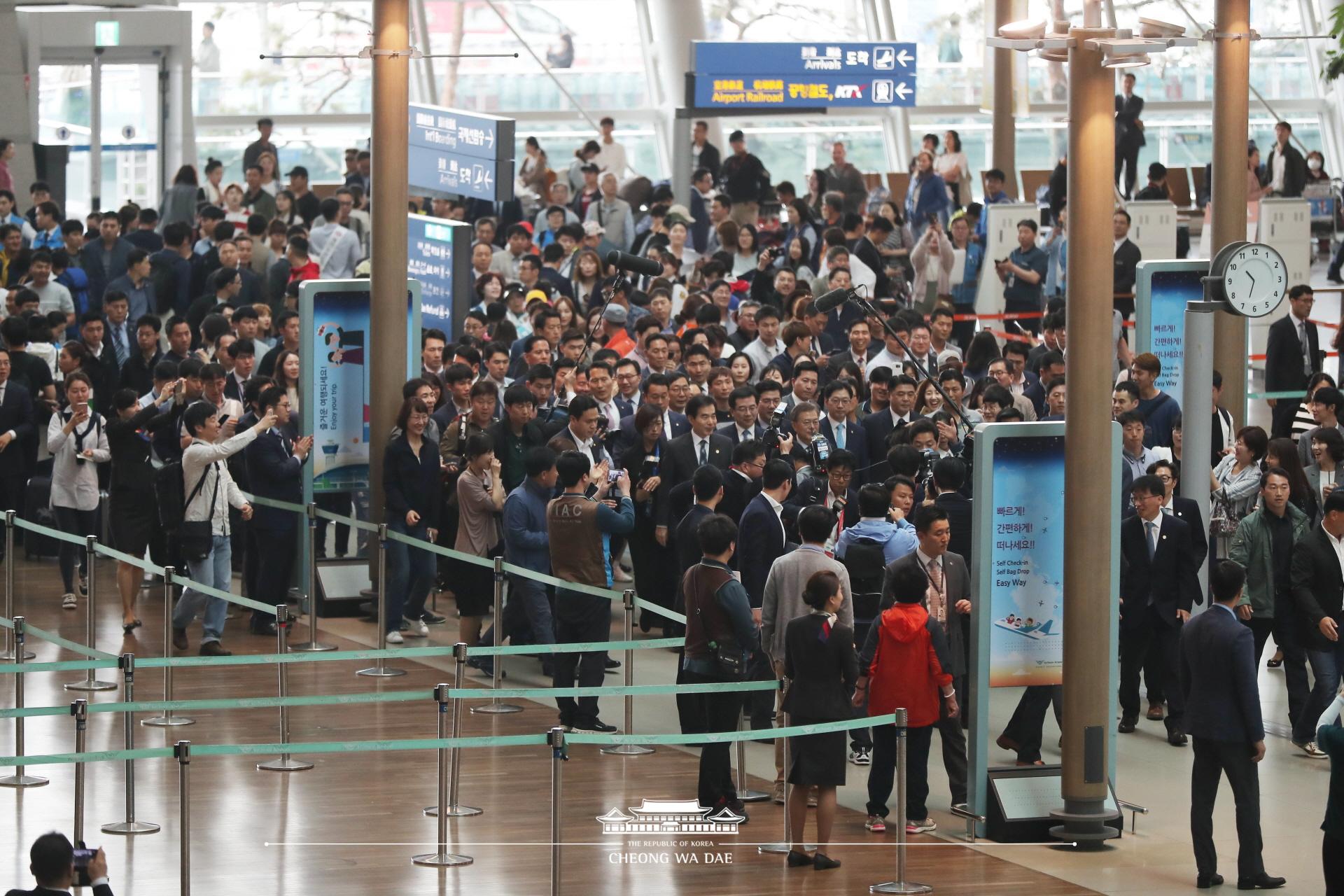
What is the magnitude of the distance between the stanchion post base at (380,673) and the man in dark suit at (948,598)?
10.7ft

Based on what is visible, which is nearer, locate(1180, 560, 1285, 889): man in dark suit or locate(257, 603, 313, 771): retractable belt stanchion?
locate(1180, 560, 1285, 889): man in dark suit

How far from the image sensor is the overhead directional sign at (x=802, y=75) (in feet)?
68.3

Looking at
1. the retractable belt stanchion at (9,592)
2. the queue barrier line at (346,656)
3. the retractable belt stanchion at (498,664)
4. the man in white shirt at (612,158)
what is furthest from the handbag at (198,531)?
the man in white shirt at (612,158)

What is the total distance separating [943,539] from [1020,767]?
40.9 inches

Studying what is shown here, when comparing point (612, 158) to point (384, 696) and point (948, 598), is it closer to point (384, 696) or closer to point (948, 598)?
point (948, 598)

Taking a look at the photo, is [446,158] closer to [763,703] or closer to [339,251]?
[339,251]

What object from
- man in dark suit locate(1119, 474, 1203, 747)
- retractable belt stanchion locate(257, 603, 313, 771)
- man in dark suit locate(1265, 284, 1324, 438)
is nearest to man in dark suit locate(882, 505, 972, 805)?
man in dark suit locate(1119, 474, 1203, 747)

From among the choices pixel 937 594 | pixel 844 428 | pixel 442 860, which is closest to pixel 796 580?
pixel 937 594

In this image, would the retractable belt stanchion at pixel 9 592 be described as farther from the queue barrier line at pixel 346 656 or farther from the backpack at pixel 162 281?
the backpack at pixel 162 281

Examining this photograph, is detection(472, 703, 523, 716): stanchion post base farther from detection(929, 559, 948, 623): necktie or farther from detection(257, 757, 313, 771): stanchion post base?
detection(929, 559, 948, 623): necktie

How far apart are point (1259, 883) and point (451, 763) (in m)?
3.50

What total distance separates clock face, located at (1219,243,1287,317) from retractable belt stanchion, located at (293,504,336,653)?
4887 mm

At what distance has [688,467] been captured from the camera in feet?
36.3

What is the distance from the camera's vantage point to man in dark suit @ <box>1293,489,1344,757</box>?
32.3 ft
